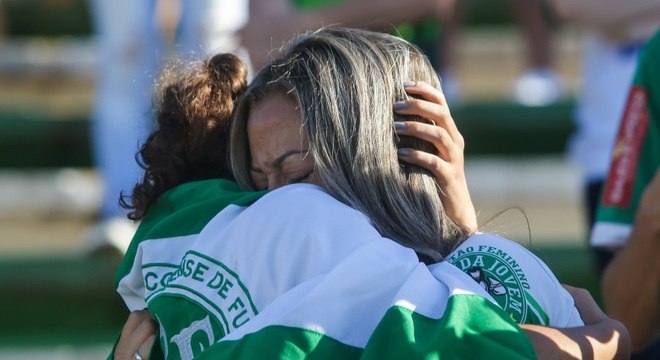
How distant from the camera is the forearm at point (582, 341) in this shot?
1597mm

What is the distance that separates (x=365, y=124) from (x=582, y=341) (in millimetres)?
422

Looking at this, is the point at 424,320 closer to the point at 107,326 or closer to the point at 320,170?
the point at 320,170

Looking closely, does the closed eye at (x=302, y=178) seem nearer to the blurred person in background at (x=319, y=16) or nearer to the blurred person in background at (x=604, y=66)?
the blurred person in background at (x=319, y=16)

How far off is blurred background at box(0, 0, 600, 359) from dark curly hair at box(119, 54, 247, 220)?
50 centimetres

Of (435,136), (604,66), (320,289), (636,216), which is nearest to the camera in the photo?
(320,289)

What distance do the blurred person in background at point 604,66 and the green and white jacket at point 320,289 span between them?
4.97 feet

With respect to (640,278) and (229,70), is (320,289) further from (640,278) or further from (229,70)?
(640,278)

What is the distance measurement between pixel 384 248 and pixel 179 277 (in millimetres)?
283

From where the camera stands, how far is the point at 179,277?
1676 millimetres

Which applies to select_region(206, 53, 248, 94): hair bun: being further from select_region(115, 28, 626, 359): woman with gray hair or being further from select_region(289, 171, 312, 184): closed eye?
select_region(289, 171, 312, 184): closed eye

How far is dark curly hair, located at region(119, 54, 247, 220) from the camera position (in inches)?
80.5

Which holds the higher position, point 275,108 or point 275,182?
point 275,108

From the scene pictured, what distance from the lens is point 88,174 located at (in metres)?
5.98

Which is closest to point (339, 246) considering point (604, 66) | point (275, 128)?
point (275, 128)
